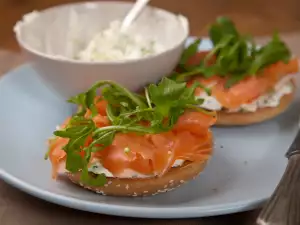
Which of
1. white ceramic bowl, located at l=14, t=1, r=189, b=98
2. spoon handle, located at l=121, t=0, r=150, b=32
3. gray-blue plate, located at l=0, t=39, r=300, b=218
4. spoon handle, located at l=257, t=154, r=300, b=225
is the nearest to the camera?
spoon handle, located at l=257, t=154, r=300, b=225

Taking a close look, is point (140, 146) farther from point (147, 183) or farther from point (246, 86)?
point (246, 86)

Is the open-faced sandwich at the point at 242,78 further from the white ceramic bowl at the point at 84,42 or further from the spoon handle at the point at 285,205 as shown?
the spoon handle at the point at 285,205

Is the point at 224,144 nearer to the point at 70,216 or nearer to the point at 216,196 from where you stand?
the point at 216,196

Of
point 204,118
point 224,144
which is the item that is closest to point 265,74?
point 224,144

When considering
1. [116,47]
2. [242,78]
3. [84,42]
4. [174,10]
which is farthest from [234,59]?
[174,10]

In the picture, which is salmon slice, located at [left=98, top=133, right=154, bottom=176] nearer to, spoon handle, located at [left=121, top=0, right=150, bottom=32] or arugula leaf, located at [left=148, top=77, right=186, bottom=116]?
arugula leaf, located at [left=148, top=77, right=186, bottom=116]

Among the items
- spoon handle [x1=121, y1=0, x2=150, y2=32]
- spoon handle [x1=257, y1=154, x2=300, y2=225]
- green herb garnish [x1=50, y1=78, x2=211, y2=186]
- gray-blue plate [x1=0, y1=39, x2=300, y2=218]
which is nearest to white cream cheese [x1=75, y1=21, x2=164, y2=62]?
spoon handle [x1=121, y1=0, x2=150, y2=32]
